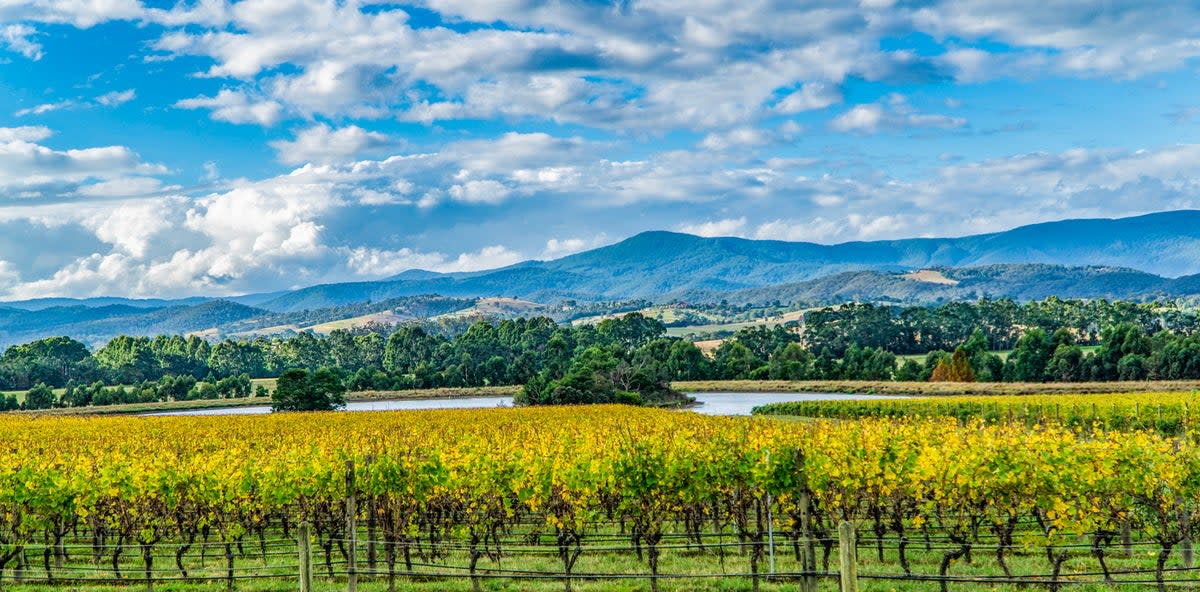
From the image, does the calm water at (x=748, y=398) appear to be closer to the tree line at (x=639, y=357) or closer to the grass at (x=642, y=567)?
the tree line at (x=639, y=357)

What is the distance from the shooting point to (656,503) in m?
19.5

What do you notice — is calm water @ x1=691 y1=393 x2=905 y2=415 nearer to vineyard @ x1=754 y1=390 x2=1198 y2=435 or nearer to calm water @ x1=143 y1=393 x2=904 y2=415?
calm water @ x1=143 y1=393 x2=904 y2=415

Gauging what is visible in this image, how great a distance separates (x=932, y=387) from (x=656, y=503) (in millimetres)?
81325

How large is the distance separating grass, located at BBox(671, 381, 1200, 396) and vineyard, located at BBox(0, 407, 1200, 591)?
229 feet

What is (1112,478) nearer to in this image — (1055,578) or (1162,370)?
(1055,578)

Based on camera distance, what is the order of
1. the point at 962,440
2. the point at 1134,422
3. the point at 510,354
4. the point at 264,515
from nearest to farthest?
the point at 962,440, the point at 264,515, the point at 1134,422, the point at 510,354

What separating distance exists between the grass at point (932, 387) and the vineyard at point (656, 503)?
2753 inches

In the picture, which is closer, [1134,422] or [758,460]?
[758,460]

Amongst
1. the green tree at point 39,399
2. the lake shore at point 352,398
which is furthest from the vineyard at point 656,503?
the green tree at point 39,399

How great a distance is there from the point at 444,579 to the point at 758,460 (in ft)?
21.6

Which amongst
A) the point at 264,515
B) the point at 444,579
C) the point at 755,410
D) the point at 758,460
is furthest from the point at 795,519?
the point at 755,410

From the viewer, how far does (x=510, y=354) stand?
518 ft

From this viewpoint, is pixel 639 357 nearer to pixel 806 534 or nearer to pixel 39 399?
pixel 39 399

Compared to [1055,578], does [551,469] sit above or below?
above
